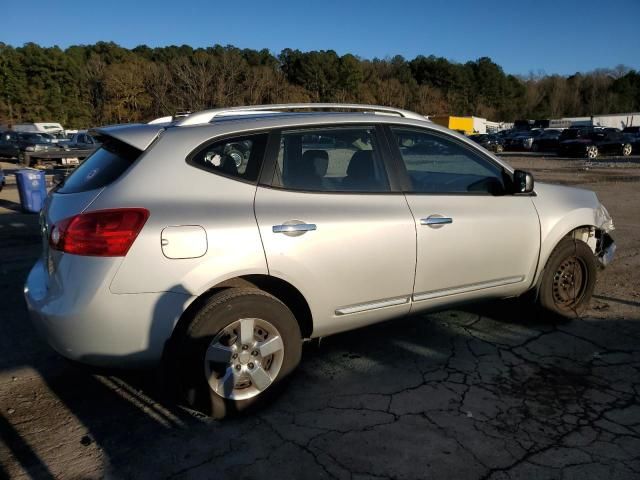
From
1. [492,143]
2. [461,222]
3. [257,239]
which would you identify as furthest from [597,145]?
[257,239]

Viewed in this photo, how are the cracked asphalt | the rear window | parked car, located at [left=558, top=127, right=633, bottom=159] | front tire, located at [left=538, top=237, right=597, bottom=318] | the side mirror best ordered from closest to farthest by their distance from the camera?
the cracked asphalt, the rear window, the side mirror, front tire, located at [left=538, top=237, right=597, bottom=318], parked car, located at [left=558, top=127, right=633, bottom=159]

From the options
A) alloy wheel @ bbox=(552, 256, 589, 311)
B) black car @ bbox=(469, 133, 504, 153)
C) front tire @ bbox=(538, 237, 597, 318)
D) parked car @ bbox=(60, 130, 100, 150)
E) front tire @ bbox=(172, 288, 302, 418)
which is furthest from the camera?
black car @ bbox=(469, 133, 504, 153)

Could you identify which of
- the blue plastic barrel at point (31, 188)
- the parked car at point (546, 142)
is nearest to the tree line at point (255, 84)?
the parked car at point (546, 142)

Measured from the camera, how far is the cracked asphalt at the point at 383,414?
2.48 m

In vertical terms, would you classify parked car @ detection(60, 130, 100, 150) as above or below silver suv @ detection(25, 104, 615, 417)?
above

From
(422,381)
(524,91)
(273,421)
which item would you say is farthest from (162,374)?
(524,91)

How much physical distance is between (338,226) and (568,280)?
2.34 metres

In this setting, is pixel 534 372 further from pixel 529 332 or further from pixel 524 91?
pixel 524 91

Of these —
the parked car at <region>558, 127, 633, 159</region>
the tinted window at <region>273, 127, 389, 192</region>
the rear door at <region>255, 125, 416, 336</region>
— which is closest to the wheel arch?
the rear door at <region>255, 125, 416, 336</region>

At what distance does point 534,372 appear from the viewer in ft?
11.1

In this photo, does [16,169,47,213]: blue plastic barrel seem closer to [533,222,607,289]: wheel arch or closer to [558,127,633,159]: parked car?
[533,222,607,289]: wheel arch

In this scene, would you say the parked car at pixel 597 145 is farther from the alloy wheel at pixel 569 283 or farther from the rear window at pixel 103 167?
the rear window at pixel 103 167

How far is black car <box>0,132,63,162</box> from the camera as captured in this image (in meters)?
24.8

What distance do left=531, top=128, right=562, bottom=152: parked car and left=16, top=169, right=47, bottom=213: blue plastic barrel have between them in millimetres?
32339
